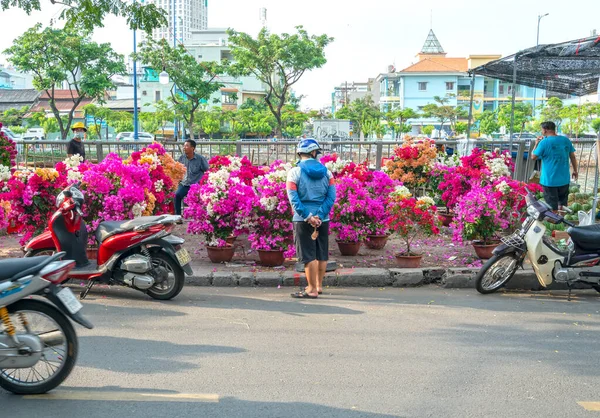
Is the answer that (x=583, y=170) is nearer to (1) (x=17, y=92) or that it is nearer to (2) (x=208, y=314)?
(2) (x=208, y=314)

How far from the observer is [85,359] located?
543 centimetres

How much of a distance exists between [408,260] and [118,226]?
12.9ft

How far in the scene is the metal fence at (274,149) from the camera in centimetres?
1435

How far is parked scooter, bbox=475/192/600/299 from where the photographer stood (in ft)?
25.5

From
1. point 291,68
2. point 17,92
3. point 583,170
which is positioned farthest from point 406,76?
point 583,170

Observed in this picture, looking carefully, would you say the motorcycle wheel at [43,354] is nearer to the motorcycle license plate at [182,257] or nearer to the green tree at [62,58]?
the motorcycle license plate at [182,257]

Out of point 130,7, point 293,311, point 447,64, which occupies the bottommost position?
point 293,311

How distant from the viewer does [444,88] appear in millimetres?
76625

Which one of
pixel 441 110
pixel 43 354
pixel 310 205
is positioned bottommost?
pixel 43 354

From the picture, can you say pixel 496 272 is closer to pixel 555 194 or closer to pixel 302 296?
pixel 302 296

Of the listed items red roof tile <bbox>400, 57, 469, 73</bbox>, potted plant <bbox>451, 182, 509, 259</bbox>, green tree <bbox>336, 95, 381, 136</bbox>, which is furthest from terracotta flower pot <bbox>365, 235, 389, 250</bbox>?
red roof tile <bbox>400, 57, 469, 73</bbox>

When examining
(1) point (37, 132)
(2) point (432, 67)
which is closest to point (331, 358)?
(1) point (37, 132)

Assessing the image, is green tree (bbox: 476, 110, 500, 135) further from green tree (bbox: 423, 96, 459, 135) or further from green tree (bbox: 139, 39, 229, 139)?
green tree (bbox: 139, 39, 229, 139)

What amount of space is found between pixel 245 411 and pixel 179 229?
8021 mm
